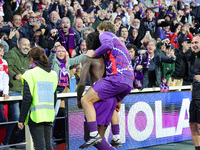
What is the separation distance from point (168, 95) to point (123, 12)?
5691 millimetres

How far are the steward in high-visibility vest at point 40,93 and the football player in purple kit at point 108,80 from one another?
0.67m

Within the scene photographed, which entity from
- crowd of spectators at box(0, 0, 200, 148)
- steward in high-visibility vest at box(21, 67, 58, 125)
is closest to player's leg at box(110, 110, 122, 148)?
steward in high-visibility vest at box(21, 67, 58, 125)

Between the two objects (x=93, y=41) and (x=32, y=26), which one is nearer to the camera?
(x=93, y=41)

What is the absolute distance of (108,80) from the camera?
15.3ft

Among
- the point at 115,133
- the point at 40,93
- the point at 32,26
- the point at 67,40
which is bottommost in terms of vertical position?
the point at 115,133

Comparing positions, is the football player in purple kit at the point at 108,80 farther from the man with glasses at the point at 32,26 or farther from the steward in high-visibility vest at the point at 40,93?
the man with glasses at the point at 32,26

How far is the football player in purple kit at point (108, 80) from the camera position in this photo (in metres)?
4.52

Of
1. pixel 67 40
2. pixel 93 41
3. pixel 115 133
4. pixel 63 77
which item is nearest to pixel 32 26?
pixel 67 40

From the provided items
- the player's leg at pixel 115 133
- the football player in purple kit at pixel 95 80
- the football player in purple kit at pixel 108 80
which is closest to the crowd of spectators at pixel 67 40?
the player's leg at pixel 115 133

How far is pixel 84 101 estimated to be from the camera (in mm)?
4594

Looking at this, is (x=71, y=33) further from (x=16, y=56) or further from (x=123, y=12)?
(x=123, y=12)

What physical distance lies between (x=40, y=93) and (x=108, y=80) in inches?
44.5

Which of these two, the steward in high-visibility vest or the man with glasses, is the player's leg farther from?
the man with glasses

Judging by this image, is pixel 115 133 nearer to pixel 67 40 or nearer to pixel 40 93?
pixel 40 93
